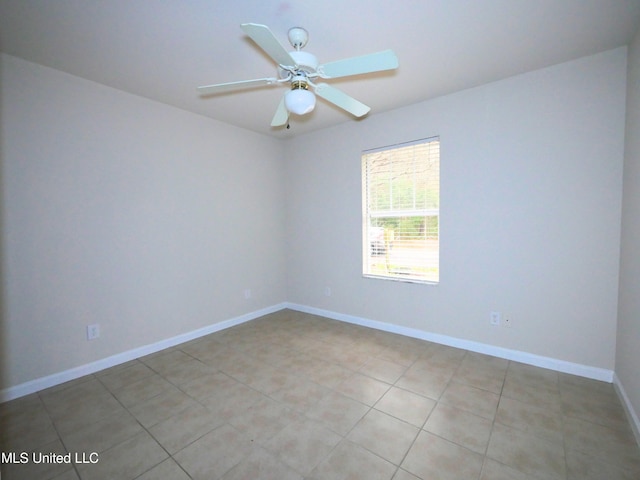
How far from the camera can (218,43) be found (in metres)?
1.92

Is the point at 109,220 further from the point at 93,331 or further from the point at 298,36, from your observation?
the point at 298,36

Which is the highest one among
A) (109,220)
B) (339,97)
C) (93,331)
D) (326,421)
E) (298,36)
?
(298,36)

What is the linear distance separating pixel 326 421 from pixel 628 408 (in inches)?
75.4

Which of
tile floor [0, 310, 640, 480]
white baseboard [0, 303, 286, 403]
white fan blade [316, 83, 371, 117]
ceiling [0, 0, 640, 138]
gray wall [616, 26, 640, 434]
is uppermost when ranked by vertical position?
ceiling [0, 0, 640, 138]

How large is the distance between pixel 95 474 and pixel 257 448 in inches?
31.7

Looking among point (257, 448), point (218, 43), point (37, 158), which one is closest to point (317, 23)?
point (218, 43)

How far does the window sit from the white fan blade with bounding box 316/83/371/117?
4.18 ft

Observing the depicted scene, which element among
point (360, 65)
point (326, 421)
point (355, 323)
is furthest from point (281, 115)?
point (355, 323)

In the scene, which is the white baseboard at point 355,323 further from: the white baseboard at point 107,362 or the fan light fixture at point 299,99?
the fan light fixture at point 299,99

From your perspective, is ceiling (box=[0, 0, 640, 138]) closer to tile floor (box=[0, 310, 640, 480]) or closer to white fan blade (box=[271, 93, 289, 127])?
white fan blade (box=[271, 93, 289, 127])

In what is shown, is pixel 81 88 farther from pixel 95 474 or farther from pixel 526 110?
pixel 526 110

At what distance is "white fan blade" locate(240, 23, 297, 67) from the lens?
47.8 inches

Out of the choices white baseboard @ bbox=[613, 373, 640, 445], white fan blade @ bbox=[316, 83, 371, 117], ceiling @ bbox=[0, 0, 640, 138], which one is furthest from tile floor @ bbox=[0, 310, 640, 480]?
ceiling @ bbox=[0, 0, 640, 138]

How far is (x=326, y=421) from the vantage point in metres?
1.79
